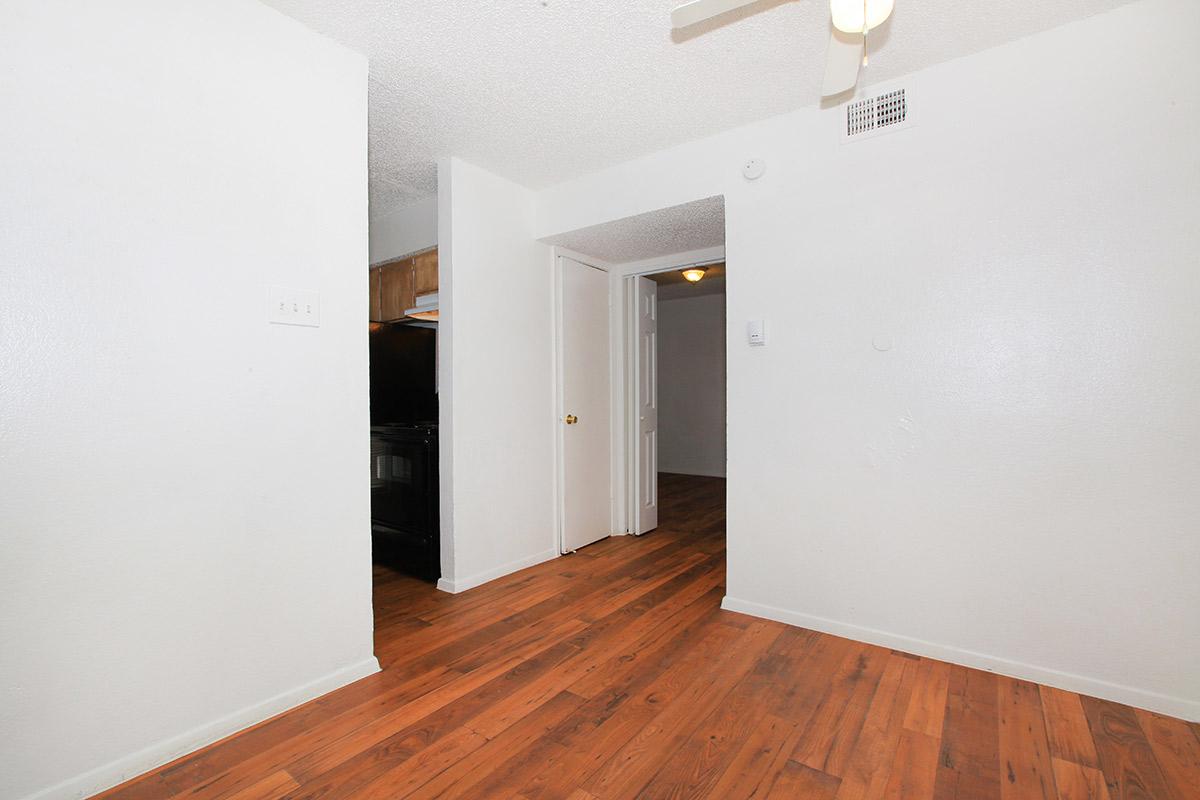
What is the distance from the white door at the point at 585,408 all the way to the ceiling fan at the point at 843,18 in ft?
7.23

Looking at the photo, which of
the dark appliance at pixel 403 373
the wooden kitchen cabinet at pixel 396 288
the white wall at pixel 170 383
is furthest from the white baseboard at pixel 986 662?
the wooden kitchen cabinet at pixel 396 288

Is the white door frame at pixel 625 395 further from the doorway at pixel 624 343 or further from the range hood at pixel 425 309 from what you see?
the range hood at pixel 425 309

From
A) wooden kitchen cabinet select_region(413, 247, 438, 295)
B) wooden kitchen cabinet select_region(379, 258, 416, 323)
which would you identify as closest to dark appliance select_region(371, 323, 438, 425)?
wooden kitchen cabinet select_region(379, 258, 416, 323)

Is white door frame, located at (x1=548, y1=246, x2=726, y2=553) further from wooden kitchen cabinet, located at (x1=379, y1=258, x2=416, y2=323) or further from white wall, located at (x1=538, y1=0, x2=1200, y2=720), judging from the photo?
white wall, located at (x1=538, y1=0, x2=1200, y2=720)

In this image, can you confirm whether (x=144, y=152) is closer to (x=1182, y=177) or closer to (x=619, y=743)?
(x=619, y=743)

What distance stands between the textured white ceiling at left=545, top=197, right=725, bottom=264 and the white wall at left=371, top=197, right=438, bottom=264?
0.85m

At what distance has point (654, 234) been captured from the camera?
11.3ft

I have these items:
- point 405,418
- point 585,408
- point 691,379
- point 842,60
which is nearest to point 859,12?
point 842,60

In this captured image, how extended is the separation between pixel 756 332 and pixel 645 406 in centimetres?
185

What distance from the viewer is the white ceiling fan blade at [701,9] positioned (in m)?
1.54

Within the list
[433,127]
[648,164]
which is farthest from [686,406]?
[433,127]

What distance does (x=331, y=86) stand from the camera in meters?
2.08

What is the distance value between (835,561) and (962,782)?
3.34 ft

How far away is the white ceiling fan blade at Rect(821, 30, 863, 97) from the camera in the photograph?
1.80 metres
